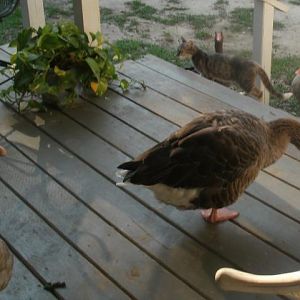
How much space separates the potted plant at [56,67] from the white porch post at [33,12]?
1.48 ft

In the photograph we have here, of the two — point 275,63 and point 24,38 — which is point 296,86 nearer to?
point 275,63

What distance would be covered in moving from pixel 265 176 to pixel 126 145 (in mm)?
779

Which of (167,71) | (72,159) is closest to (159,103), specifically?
(167,71)

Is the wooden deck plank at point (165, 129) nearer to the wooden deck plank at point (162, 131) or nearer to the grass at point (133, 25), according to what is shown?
the wooden deck plank at point (162, 131)

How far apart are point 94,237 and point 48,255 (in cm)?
21

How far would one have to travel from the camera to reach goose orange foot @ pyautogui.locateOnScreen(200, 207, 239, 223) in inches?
99.8

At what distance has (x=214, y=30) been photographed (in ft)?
19.8

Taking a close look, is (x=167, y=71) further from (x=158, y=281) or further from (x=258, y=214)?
(x=158, y=281)

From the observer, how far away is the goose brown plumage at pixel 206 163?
2301mm

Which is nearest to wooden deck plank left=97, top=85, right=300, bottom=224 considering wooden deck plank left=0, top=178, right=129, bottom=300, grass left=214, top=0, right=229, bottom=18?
wooden deck plank left=0, top=178, right=129, bottom=300

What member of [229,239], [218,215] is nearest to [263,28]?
[218,215]

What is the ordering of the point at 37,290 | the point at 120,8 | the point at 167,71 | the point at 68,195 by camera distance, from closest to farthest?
1. the point at 37,290
2. the point at 68,195
3. the point at 167,71
4. the point at 120,8

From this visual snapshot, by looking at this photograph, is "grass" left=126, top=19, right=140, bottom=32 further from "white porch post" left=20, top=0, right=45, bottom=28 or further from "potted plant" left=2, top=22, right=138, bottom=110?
"potted plant" left=2, top=22, right=138, bottom=110

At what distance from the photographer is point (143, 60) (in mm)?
4207
